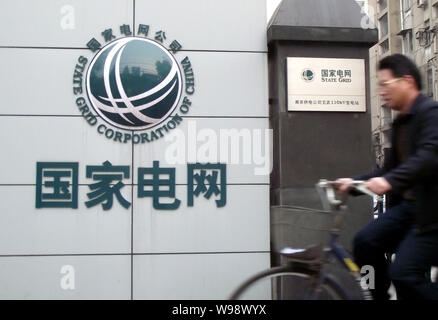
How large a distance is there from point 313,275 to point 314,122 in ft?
10.3

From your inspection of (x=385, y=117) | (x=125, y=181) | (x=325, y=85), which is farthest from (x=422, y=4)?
(x=125, y=181)

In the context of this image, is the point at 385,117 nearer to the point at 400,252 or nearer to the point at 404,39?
the point at 404,39

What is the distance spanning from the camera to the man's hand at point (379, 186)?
104 inches

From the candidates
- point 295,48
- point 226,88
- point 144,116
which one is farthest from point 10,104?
point 295,48

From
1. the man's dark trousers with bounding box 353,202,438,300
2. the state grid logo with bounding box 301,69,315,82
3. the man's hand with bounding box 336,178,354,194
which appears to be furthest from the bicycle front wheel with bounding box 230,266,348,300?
the state grid logo with bounding box 301,69,315,82

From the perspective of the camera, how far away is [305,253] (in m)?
2.73

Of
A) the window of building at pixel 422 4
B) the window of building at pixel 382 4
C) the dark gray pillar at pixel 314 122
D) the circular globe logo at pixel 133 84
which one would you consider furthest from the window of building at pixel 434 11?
the circular globe logo at pixel 133 84

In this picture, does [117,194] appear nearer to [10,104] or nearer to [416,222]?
[10,104]

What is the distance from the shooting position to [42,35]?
555 centimetres

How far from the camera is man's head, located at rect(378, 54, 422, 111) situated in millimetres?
3002

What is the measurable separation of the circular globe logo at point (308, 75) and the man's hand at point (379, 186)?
3.14m

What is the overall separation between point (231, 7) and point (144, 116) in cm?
161

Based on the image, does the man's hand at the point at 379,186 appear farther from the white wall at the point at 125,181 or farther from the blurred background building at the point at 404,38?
the blurred background building at the point at 404,38

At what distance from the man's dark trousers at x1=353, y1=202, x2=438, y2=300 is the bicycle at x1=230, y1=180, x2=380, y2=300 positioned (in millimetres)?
220
